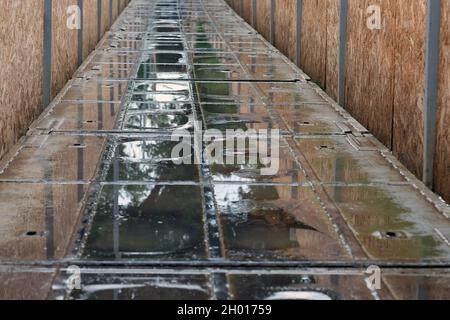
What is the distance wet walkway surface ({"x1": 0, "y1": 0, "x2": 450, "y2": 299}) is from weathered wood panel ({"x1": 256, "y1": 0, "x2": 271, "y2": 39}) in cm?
645

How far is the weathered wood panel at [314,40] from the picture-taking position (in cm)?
968

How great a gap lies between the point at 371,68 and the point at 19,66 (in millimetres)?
3100

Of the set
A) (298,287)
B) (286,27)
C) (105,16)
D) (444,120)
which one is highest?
(105,16)

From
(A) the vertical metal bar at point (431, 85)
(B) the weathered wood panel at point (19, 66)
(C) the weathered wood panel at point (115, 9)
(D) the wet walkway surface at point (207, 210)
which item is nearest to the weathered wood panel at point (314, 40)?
(D) the wet walkway surface at point (207, 210)

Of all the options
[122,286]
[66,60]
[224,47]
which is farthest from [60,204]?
[224,47]

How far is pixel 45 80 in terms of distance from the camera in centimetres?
809

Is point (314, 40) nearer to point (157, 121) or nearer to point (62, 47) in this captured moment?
point (62, 47)

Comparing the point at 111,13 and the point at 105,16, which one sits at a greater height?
the point at 111,13

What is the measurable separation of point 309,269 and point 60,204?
177cm

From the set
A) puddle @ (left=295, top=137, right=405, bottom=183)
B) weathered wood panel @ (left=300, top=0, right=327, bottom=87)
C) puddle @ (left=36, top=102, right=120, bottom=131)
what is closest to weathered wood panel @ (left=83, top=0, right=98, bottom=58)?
weathered wood panel @ (left=300, top=0, right=327, bottom=87)

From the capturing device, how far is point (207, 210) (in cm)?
503

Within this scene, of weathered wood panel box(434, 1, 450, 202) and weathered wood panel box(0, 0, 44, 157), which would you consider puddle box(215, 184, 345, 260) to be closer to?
weathered wood panel box(434, 1, 450, 202)

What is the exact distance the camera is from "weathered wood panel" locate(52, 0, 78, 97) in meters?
8.70

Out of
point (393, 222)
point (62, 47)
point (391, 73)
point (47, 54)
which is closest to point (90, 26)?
point (62, 47)
